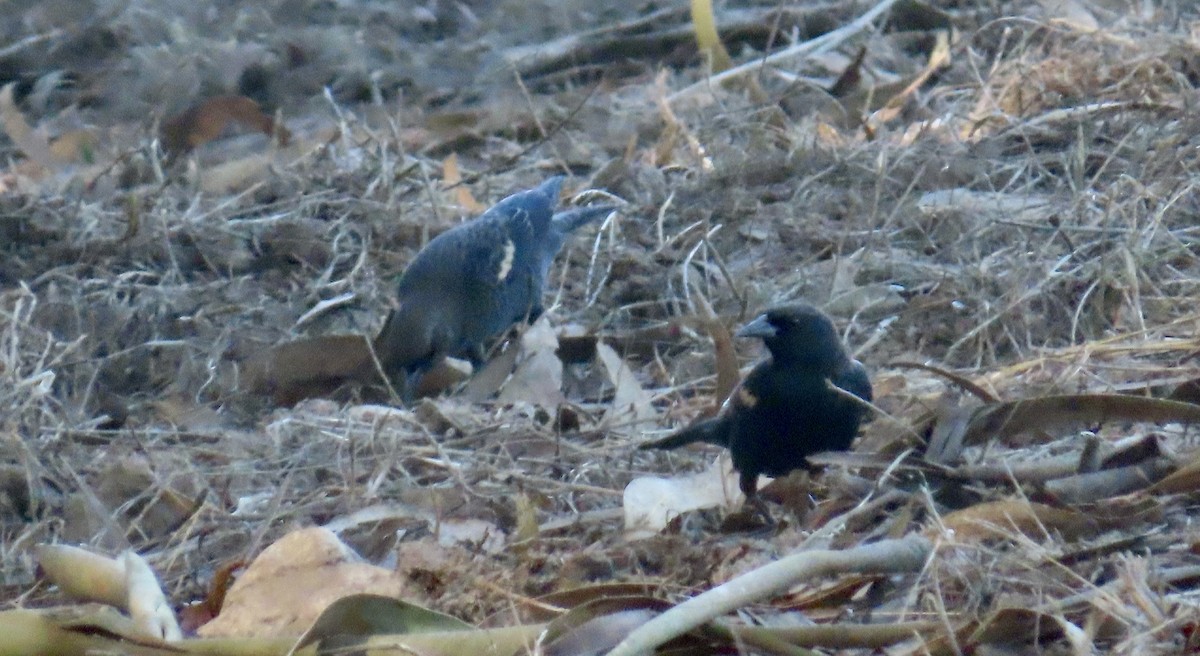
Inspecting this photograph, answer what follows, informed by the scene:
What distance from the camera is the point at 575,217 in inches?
254

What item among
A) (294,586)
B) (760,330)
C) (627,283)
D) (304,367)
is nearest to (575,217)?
(627,283)

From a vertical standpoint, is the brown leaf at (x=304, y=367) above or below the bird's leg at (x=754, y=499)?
below

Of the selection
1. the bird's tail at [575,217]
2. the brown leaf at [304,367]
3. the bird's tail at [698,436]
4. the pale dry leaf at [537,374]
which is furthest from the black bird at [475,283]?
the bird's tail at [698,436]

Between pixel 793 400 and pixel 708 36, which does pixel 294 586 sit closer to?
pixel 793 400

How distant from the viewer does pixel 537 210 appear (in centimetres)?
641

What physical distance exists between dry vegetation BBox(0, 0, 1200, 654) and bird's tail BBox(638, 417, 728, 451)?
0.42 feet

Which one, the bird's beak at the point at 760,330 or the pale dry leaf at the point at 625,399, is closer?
the bird's beak at the point at 760,330

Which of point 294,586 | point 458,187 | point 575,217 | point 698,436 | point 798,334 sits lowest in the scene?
point 458,187

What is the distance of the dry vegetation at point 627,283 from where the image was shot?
10.2 feet

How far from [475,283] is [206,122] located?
209cm

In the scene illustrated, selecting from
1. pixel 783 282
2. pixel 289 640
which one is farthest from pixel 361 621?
pixel 783 282

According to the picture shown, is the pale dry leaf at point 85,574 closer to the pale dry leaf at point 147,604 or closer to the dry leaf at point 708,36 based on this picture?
the pale dry leaf at point 147,604

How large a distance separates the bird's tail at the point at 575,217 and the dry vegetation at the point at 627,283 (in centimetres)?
9

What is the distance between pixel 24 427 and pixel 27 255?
5.72 ft
